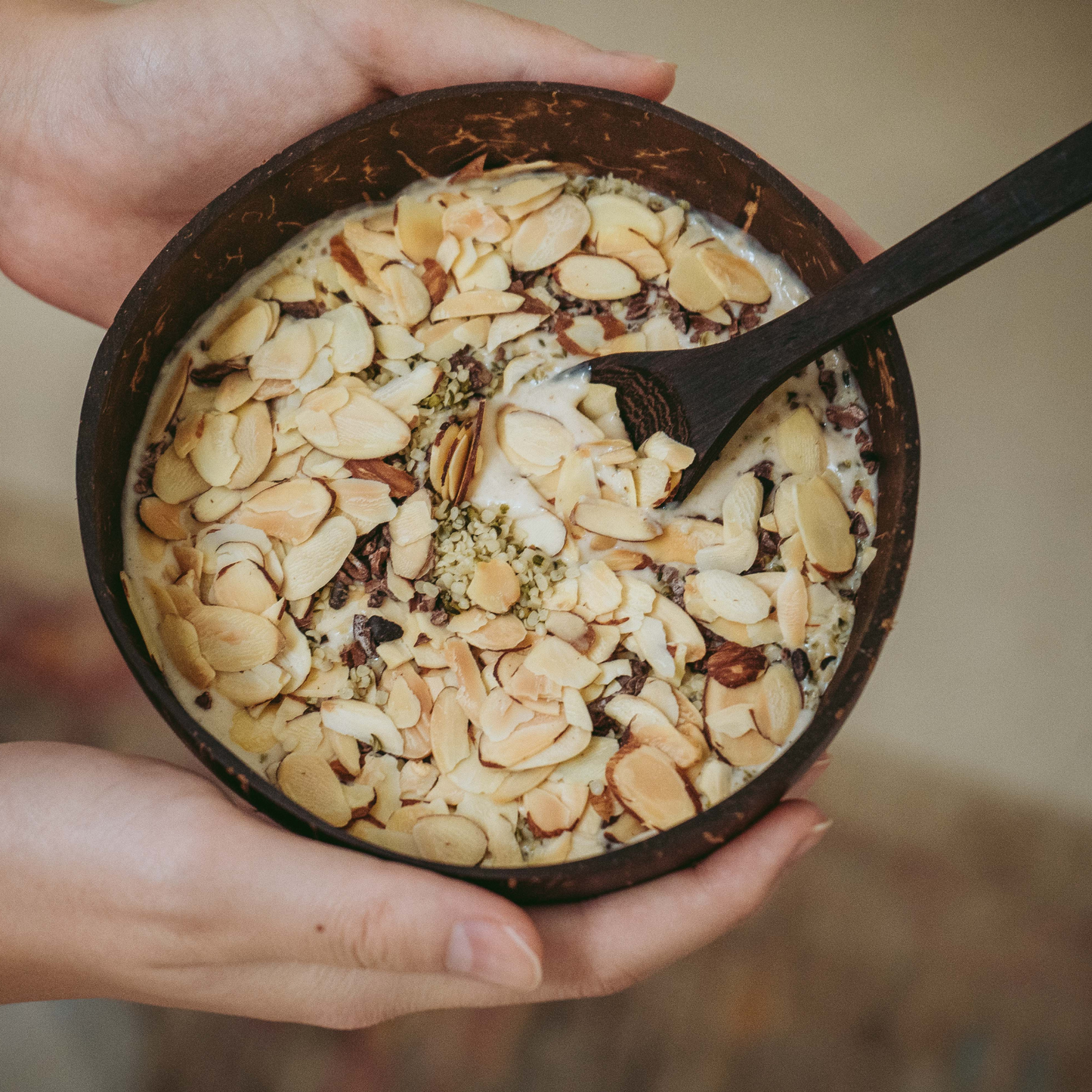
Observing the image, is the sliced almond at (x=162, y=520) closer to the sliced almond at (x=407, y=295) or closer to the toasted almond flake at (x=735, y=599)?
the sliced almond at (x=407, y=295)

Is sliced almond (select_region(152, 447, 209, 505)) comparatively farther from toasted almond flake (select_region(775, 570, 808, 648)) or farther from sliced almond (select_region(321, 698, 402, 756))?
toasted almond flake (select_region(775, 570, 808, 648))

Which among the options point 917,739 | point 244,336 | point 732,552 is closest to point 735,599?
point 732,552

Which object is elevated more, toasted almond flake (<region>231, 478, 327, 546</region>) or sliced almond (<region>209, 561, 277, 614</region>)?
toasted almond flake (<region>231, 478, 327, 546</region>)

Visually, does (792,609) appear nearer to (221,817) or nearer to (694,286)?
(694,286)

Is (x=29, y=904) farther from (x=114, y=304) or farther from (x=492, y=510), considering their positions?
(x=114, y=304)

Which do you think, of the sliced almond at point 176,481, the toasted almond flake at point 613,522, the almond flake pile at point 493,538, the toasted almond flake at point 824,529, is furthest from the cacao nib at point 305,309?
the toasted almond flake at point 824,529

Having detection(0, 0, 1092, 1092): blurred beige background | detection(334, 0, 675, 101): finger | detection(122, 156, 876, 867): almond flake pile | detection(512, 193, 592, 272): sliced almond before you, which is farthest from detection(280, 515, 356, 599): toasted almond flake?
detection(0, 0, 1092, 1092): blurred beige background
